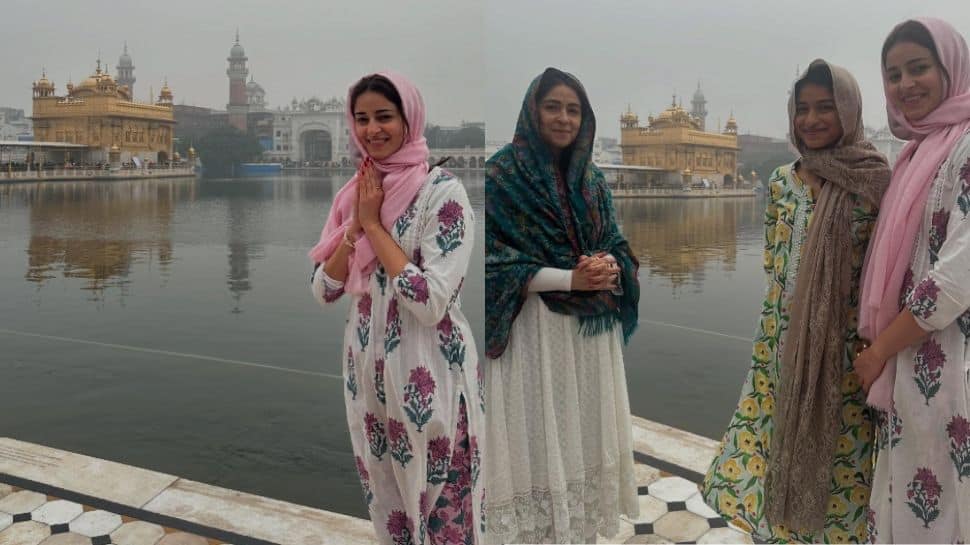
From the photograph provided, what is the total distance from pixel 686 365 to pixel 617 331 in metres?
0.75

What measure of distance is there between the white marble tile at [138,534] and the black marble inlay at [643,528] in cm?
124

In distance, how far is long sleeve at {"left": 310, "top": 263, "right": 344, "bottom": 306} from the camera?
139cm

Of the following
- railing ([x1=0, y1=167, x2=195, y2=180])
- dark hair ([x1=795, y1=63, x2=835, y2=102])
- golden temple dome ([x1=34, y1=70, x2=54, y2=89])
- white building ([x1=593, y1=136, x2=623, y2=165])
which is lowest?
railing ([x1=0, y1=167, x2=195, y2=180])

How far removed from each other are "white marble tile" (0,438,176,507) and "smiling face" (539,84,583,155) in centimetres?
157

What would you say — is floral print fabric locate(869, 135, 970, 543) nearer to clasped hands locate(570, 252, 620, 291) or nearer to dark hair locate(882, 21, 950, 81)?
dark hair locate(882, 21, 950, 81)

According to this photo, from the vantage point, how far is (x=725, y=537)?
190 cm

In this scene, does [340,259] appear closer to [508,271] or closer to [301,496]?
[508,271]

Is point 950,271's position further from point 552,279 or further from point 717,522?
point 717,522

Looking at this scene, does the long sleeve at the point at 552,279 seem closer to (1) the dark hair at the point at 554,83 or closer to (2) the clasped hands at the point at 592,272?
(2) the clasped hands at the point at 592,272

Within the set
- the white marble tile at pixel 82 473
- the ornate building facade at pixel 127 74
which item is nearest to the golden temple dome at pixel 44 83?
the ornate building facade at pixel 127 74

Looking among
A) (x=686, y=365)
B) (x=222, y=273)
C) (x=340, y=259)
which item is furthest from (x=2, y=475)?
(x=686, y=365)

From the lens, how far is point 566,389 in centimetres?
150

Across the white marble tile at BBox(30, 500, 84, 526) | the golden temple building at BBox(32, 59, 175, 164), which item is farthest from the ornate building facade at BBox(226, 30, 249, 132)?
the white marble tile at BBox(30, 500, 84, 526)

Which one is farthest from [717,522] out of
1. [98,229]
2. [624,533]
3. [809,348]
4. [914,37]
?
[98,229]
